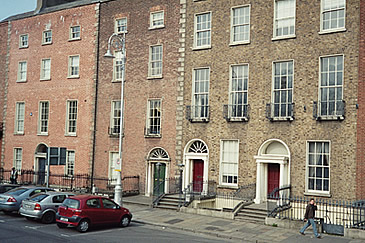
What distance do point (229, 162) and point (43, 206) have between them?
11.1 m

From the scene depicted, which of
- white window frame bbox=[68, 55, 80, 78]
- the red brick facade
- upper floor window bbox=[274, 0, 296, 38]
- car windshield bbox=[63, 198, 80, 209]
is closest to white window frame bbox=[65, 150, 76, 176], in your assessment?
white window frame bbox=[68, 55, 80, 78]

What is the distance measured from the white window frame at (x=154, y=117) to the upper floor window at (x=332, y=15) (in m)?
11.5

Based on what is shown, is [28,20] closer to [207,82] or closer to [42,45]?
[42,45]

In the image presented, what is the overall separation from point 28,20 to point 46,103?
754 centimetres

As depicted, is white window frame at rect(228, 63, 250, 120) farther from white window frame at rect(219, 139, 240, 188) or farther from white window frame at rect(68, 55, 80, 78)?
white window frame at rect(68, 55, 80, 78)

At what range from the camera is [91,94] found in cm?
3309

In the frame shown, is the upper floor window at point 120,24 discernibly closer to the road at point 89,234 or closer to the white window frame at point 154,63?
the white window frame at point 154,63

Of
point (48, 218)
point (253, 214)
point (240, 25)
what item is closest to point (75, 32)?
point (240, 25)

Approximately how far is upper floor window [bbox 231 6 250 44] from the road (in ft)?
40.3

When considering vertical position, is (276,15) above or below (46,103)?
above

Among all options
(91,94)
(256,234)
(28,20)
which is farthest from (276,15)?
(28,20)

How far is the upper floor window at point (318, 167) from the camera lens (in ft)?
75.9

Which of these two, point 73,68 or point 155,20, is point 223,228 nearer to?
point 155,20

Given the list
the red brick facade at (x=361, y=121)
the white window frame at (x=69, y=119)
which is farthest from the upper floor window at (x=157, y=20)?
the red brick facade at (x=361, y=121)
